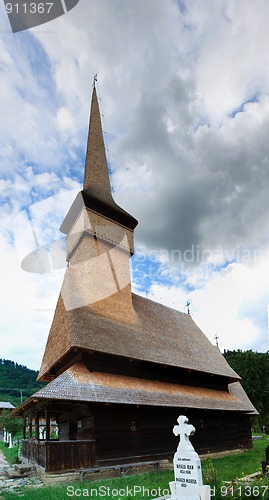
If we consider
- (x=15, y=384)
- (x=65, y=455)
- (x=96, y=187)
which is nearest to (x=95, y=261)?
(x=96, y=187)

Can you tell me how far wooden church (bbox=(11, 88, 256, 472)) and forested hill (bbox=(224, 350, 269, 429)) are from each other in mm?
13984

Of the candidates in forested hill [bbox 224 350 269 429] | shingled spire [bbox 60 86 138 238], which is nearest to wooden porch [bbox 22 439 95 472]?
shingled spire [bbox 60 86 138 238]

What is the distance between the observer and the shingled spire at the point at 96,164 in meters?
21.2

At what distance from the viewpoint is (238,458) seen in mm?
16922

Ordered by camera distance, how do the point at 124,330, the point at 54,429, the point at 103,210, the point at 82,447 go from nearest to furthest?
the point at 82,447 < the point at 124,330 < the point at 103,210 < the point at 54,429

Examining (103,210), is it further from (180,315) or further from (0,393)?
(0,393)

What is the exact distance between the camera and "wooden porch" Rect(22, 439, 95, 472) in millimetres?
11180

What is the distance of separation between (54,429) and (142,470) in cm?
2368

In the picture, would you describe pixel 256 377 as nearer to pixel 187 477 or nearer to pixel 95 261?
pixel 95 261

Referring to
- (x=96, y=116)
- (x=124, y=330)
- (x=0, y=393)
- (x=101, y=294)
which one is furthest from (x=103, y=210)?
(x=0, y=393)

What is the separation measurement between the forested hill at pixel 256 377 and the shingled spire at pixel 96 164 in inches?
1044

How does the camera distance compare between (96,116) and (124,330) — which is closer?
(124,330)

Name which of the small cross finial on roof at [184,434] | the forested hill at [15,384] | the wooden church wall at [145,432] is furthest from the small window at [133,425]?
the forested hill at [15,384]

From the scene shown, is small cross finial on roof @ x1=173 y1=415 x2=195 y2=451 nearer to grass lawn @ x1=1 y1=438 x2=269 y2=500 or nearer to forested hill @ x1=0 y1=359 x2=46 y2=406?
grass lawn @ x1=1 y1=438 x2=269 y2=500
